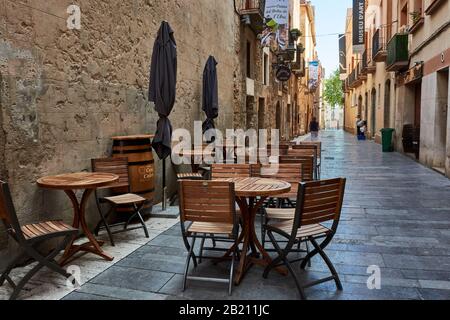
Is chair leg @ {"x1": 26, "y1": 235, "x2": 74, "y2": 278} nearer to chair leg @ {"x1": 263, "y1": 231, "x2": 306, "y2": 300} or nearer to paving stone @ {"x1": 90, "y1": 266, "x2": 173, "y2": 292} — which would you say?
paving stone @ {"x1": 90, "y1": 266, "x2": 173, "y2": 292}

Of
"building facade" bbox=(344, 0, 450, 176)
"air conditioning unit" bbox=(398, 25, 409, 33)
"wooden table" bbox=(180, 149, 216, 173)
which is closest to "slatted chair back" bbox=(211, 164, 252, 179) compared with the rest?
"wooden table" bbox=(180, 149, 216, 173)

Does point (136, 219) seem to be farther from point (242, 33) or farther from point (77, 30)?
point (242, 33)

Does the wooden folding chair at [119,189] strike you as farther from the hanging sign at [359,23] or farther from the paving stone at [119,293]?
the hanging sign at [359,23]

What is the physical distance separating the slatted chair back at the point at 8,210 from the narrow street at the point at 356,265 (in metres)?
0.65

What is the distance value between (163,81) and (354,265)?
3600 millimetres

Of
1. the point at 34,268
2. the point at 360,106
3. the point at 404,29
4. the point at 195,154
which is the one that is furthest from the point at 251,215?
the point at 360,106

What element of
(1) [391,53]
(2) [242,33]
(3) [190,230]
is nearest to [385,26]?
(1) [391,53]

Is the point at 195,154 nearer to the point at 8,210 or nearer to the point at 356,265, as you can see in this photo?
the point at 356,265

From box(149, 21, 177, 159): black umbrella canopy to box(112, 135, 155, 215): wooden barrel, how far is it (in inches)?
13.0

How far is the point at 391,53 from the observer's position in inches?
580

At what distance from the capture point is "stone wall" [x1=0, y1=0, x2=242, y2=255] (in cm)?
393

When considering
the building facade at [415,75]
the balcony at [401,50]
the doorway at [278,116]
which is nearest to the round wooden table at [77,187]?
the building facade at [415,75]

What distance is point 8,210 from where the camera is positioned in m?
3.07
